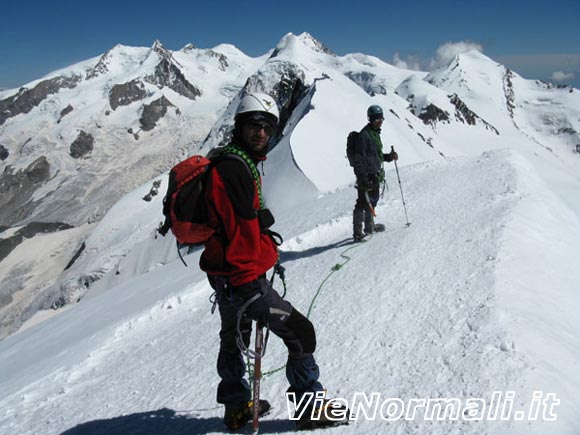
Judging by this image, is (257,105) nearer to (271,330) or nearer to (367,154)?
(271,330)

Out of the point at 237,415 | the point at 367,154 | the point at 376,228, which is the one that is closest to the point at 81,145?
the point at 376,228

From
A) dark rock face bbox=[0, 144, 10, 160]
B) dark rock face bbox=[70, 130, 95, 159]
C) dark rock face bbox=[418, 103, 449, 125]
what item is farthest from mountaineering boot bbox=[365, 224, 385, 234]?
dark rock face bbox=[0, 144, 10, 160]

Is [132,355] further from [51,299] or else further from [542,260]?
[51,299]

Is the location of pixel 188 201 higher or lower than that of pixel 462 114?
lower

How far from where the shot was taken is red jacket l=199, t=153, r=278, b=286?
3838mm

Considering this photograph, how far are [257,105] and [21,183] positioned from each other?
203439 mm

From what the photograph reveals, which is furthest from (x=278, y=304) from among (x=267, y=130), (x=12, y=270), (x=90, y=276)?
(x=12, y=270)

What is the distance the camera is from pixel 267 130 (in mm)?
4148

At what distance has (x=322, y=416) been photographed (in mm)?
4449

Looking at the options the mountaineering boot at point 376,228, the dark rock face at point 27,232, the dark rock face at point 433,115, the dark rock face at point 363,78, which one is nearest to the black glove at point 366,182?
the mountaineering boot at point 376,228

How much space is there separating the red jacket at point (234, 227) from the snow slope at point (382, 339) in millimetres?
1826

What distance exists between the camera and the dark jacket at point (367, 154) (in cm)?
1011

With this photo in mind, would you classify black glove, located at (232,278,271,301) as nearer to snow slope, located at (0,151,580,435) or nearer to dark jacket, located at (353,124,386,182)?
snow slope, located at (0,151,580,435)

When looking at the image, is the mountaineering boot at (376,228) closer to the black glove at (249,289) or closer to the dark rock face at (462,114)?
the black glove at (249,289)
